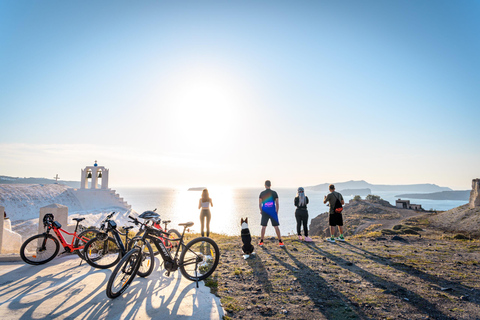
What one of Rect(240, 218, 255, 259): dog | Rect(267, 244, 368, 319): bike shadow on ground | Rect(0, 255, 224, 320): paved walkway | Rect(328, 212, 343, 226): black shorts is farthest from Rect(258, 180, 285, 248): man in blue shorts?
Rect(0, 255, 224, 320): paved walkway

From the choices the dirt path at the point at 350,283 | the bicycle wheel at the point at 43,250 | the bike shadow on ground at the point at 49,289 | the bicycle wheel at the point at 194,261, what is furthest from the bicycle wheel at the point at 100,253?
the dirt path at the point at 350,283

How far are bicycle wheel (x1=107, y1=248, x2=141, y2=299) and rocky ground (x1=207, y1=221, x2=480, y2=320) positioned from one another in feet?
5.65

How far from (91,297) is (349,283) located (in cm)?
553

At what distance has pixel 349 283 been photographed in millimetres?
5656

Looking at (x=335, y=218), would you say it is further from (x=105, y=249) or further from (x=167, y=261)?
(x=105, y=249)

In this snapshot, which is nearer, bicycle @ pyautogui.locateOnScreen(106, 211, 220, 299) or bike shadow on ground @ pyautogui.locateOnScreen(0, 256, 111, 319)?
bike shadow on ground @ pyautogui.locateOnScreen(0, 256, 111, 319)

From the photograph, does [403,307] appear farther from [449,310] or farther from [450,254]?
[450,254]

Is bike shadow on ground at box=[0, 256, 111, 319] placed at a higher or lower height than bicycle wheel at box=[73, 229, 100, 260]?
lower

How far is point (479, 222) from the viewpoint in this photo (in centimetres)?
1545

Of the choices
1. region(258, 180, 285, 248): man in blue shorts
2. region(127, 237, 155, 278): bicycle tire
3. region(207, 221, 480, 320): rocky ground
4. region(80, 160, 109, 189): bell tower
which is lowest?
region(207, 221, 480, 320): rocky ground

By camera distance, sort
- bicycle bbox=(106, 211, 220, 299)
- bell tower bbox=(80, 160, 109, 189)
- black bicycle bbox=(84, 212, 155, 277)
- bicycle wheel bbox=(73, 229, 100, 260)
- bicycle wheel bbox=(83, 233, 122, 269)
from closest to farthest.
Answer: bicycle bbox=(106, 211, 220, 299) → black bicycle bbox=(84, 212, 155, 277) → bicycle wheel bbox=(83, 233, 122, 269) → bicycle wheel bbox=(73, 229, 100, 260) → bell tower bbox=(80, 160, 109, 189)

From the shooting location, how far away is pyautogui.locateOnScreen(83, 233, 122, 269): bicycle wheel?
6.08 m

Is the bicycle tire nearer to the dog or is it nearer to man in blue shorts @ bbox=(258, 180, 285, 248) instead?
the dog

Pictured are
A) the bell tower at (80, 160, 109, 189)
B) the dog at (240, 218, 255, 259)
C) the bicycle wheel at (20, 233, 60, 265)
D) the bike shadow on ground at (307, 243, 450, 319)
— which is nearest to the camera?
the bike shadow on ground at (307, 243, 450, 319)
